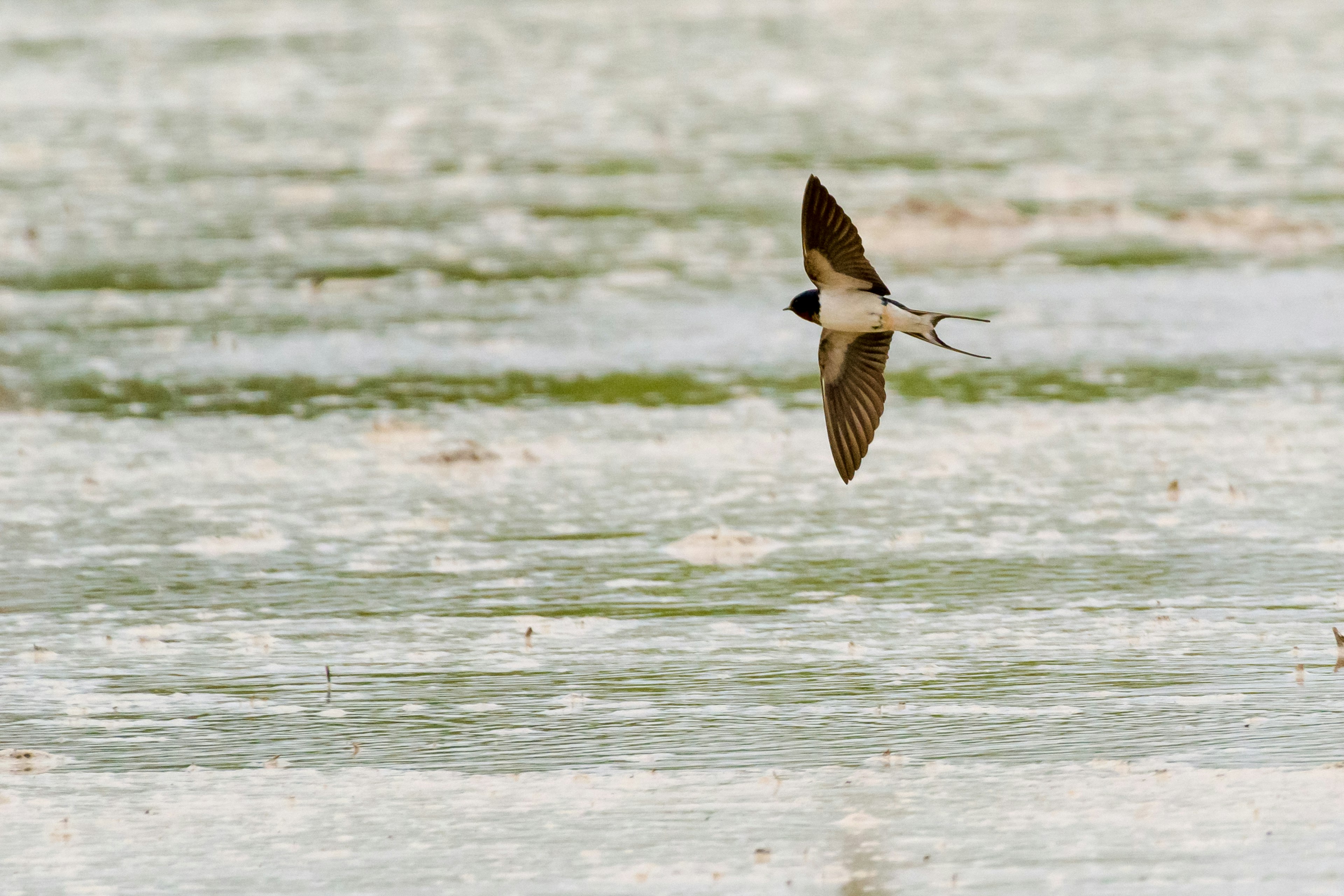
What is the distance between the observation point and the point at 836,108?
1353cm

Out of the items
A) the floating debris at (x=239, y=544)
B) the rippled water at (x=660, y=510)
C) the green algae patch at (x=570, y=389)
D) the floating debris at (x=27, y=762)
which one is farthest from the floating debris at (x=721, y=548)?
the floating debris at (x=27, y=762)

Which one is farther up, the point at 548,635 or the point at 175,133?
the point at 548,635

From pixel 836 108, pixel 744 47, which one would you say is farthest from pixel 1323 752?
pixel 744 47

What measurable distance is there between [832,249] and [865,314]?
0.16m

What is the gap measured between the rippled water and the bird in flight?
0.35 m

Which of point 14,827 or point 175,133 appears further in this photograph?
point 175,133

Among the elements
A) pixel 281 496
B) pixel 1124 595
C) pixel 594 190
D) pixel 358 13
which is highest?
pixel 1124 595

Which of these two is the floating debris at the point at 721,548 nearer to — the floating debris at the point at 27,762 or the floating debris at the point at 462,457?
the floating debris at the point at 462,457

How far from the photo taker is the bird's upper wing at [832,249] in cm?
499

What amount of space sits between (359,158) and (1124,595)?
7898mm

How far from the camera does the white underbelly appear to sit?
5.05 meters

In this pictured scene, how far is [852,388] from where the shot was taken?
5266mm

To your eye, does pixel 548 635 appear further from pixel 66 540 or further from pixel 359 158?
pixel 359 158

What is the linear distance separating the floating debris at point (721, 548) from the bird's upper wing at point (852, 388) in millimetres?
374
